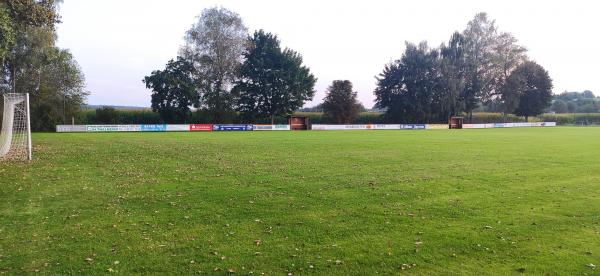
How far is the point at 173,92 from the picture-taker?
6500cm

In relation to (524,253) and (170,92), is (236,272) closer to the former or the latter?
(524,253)

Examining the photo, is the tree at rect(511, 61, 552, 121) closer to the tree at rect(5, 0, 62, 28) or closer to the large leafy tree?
the large leafy tree

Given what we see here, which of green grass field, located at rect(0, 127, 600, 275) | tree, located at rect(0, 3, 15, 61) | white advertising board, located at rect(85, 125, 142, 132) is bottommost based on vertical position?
green grass field, located at rect(0, 127, 600, 275)

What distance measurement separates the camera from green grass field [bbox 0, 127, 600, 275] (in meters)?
6.48

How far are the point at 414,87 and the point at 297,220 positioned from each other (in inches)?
3163

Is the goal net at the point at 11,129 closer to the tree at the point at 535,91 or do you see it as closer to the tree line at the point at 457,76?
the tree line at the point at 457,76

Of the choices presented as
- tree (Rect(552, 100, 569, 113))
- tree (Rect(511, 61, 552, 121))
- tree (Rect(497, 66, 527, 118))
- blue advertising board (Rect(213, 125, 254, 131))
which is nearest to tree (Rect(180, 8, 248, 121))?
blue advertising board (Rect(213, 125, 254, 131))

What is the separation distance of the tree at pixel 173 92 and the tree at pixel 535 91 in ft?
236

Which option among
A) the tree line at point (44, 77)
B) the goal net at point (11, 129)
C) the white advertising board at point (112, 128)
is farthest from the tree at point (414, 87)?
the goal net at point (11, 129)

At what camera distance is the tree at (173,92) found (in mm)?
64562

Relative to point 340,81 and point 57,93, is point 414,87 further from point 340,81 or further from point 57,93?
point 57,93

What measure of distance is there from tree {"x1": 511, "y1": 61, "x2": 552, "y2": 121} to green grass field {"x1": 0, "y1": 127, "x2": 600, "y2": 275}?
286 feet

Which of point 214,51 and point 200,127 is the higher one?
point 214,51

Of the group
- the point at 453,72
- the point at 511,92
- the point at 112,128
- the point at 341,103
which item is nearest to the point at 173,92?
the point at 112,128
